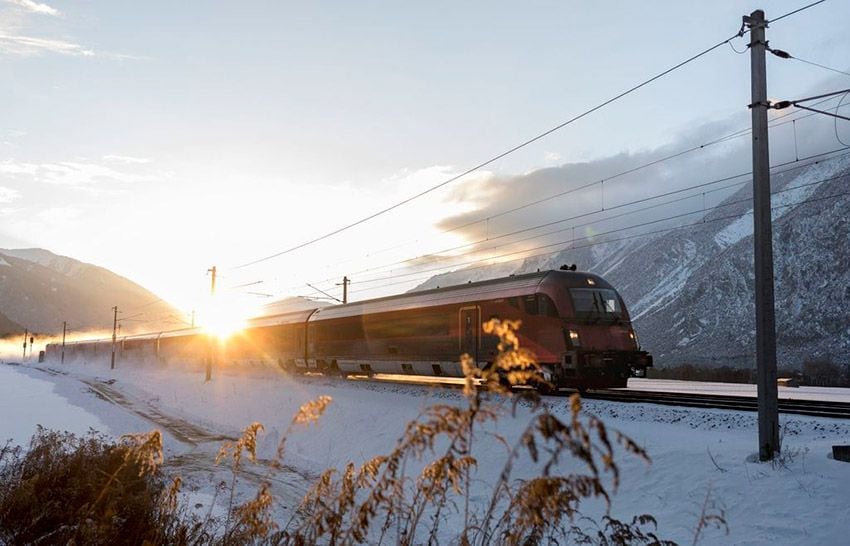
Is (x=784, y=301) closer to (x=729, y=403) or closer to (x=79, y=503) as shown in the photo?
(x=729, y=403)

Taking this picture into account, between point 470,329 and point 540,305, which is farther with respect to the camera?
point 470,329

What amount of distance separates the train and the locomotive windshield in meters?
0.04

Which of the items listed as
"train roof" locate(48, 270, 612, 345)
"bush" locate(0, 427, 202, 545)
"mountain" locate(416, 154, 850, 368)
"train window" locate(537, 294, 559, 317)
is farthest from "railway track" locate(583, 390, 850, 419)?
"mountain" locate(416, 154, 850, 368)

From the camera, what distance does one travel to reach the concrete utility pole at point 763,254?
9.98 meters

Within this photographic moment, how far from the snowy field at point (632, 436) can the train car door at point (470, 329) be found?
162 centimetres

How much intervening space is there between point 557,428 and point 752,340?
135 meters

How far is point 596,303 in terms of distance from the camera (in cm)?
1936

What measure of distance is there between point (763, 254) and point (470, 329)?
1148 cm

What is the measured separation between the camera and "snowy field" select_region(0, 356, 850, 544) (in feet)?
27.4

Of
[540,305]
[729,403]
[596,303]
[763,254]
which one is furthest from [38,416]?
[763,254]

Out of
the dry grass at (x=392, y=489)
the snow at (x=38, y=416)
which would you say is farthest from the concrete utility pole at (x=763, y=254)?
the snow at (x=38, y=416)

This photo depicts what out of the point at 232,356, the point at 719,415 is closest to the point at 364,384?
the point at 719,415

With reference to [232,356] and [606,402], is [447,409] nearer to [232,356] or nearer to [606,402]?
[606,402]

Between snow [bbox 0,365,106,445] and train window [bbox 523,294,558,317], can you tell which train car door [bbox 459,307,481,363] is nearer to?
train window [bbox 523,294,558,317]
